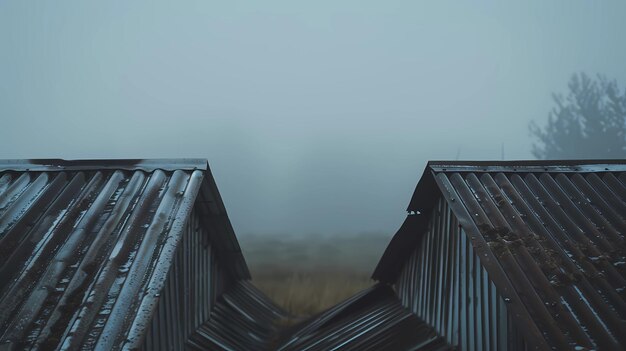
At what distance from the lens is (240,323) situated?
37.2 ft

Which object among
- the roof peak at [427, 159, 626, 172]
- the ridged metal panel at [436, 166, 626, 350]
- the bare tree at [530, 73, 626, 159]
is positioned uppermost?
the bare tree at [530, 73, 626, 159]

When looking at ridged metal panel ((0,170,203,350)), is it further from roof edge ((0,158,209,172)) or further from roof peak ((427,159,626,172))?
roof peak ((427,159,626,172))

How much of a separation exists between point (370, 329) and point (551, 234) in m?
4.45

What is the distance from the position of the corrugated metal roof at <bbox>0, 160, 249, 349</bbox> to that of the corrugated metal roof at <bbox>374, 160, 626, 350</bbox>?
3709mm

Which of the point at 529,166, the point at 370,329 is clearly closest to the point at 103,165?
Answer: the point at 370,329

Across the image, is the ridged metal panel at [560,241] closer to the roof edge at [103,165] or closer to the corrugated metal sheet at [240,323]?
the roof edge at [103,165]

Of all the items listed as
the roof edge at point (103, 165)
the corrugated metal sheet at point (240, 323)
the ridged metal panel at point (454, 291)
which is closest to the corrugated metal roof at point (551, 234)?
the ridged metal panel at point (454, 291)

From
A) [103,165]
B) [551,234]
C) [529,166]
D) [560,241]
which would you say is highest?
[103,165]

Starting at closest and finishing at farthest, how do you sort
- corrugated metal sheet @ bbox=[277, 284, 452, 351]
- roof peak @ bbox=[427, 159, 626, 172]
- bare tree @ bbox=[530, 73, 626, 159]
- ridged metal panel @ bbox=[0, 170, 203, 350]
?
ridged metal panel @ bbox=[0, 170, 203, 350], roof peak @ bbox=[427, 159, 626, 172], corrugated metal sheet @ bbox=[277, 284, 452, 351], bare tree @ bbox=[530, 73, 626, 159]

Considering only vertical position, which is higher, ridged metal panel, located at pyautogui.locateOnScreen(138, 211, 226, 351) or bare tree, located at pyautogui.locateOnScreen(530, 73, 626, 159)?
bare tree, located at pyautogui.locateOnScreen(530, 73, 626, 159)

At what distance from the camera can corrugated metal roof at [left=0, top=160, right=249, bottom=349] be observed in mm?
4547

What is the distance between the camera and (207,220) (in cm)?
920

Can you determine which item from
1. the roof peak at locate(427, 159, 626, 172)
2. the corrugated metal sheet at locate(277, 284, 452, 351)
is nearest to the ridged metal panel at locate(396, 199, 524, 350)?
the corrugated metal sheet at locate(277, 284, 452, 351)

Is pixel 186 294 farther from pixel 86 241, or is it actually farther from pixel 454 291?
pixel 454 291
